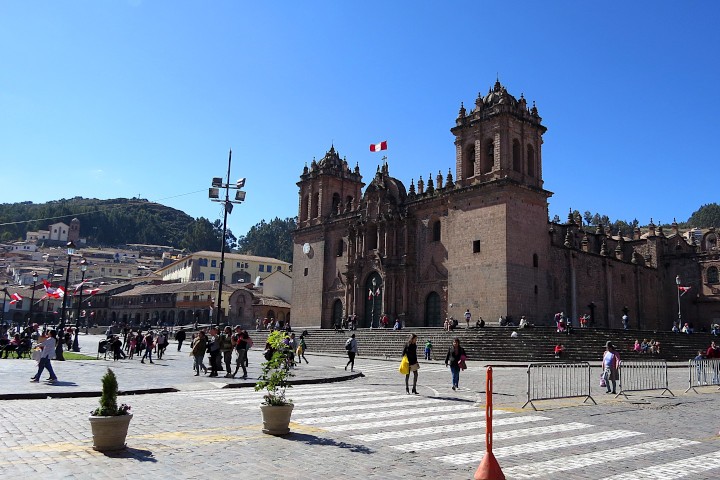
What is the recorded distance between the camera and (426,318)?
44625mm

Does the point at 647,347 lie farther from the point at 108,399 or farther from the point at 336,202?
the point at 108,399

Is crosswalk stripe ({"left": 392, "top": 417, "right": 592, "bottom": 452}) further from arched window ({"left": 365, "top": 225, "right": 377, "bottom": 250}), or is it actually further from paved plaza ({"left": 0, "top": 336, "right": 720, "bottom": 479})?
arched window ({"left": 365, "top": 225, "right": 377, "bottom": 250})

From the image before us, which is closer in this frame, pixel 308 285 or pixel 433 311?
pixel 433 311

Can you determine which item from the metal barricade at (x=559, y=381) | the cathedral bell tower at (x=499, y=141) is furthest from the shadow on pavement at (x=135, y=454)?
the cathedral bell tower at (x=499, y=141)

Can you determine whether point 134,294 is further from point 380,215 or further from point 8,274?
point 8,274

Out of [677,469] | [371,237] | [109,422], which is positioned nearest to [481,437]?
[677,469]

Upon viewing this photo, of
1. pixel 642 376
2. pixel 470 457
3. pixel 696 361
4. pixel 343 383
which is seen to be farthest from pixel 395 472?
pixel 696 361

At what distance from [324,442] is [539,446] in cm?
323

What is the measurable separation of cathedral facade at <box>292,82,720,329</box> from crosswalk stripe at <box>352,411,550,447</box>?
26.9 m

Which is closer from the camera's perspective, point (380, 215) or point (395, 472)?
point (395, 472)

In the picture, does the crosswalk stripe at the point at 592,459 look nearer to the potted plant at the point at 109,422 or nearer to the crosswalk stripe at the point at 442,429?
the crosswalk stripe at the point at 442,429

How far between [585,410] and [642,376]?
227 inches

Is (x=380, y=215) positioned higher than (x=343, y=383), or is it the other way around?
(x=380, y=215)

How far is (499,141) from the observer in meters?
40.9
